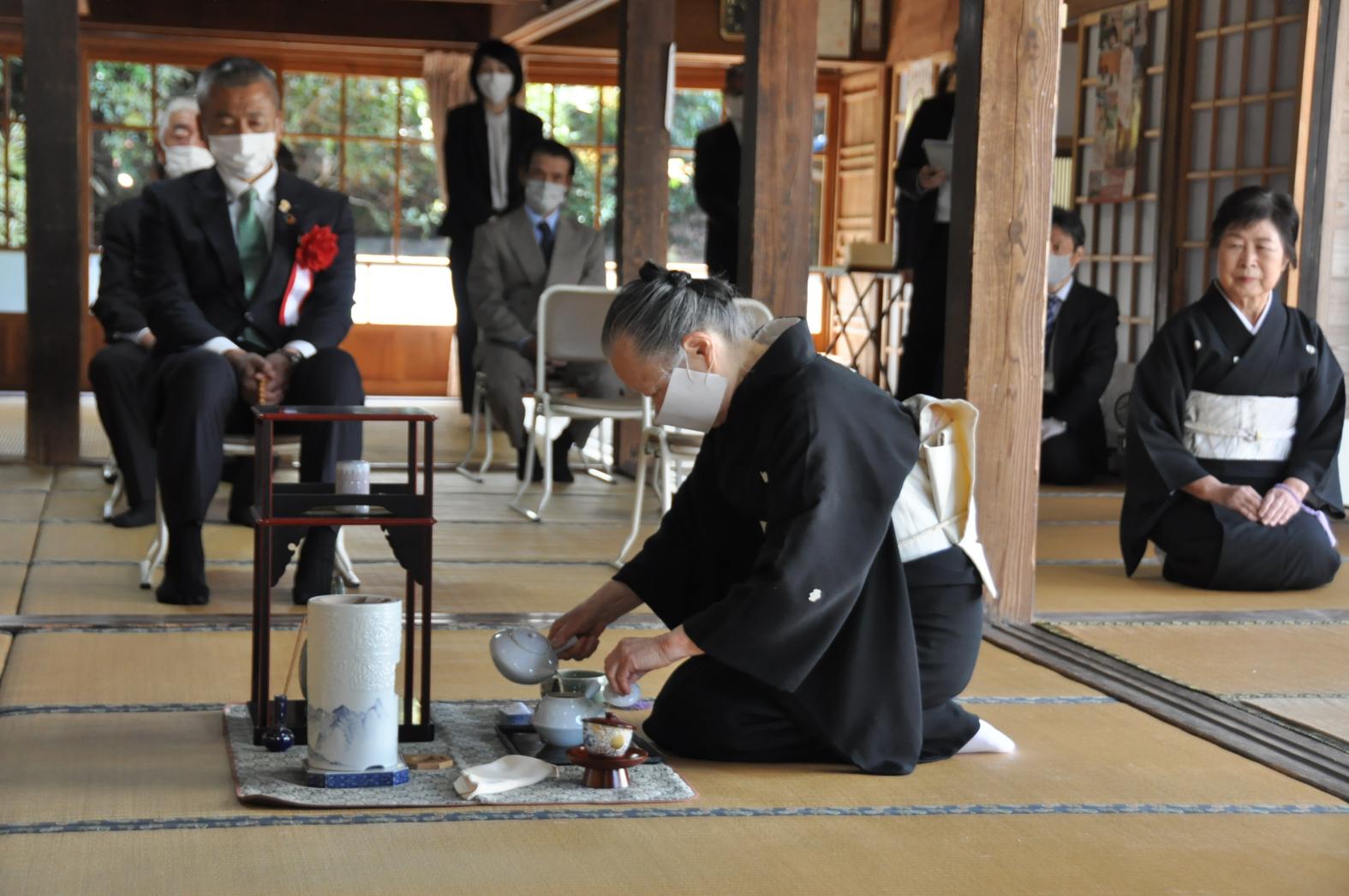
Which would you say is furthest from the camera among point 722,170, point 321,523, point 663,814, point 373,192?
point 373,192

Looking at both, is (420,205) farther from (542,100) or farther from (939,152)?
(939,152)

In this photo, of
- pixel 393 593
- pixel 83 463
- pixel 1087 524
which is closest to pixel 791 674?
pixel 393 593

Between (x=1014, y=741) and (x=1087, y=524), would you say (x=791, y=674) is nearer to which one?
(x=1014, y=741)

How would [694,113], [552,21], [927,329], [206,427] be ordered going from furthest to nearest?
[694,113] → [552,21] → [927,329] → [206,427]

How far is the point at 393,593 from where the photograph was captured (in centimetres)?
367

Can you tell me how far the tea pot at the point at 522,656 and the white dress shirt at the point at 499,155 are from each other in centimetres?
497

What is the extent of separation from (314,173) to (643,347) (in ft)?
24.0

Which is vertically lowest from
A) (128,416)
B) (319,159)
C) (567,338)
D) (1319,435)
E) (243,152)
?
(128,416)

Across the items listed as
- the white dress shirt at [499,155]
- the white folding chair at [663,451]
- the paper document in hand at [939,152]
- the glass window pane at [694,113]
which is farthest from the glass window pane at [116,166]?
the white folding chair at [663,451]

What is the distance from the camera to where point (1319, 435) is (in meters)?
4.11

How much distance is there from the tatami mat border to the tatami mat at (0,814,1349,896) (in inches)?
0.8

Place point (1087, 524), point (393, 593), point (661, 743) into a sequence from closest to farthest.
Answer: point (661, 743) → point (393, 593) → point (1087, 524)

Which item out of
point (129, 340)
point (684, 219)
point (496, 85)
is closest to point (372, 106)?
point (684, 219)

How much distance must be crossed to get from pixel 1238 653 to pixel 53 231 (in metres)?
4.32
